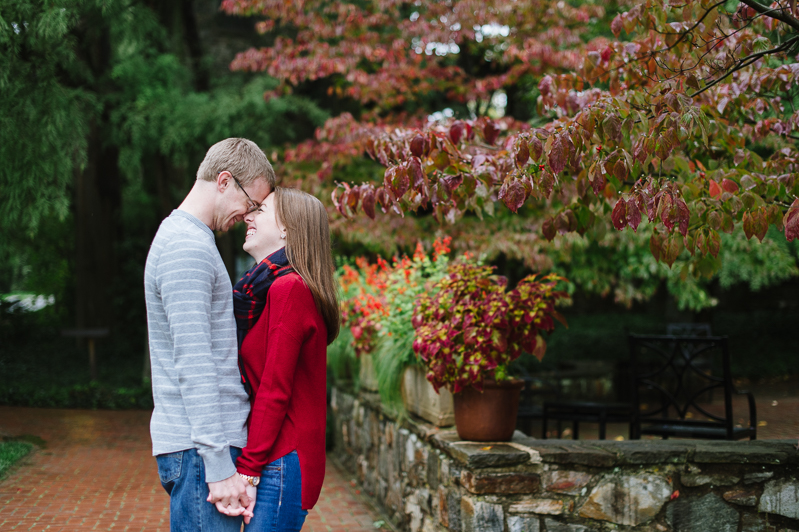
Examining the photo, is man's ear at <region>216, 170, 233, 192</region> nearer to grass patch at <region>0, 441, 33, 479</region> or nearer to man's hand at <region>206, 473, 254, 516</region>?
man's hand at <region>206, 473, 254, 516</region>

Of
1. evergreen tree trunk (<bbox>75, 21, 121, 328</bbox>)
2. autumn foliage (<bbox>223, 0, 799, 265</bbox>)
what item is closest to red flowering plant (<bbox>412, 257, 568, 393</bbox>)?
autumn foliage (<bbox>223, 0, 799, 265</bbox>)

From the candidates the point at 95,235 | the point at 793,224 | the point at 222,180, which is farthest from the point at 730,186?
the point at 95,235

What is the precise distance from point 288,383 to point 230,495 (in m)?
0.35

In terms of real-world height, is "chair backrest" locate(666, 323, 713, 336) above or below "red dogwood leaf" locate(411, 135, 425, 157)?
below

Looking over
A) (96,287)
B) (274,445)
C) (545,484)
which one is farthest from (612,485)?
(96,287)

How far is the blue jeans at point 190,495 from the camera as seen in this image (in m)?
1.83

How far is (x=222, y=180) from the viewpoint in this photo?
6.56 ft

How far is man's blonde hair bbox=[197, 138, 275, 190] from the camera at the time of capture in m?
2.00

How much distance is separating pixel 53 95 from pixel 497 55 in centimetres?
477

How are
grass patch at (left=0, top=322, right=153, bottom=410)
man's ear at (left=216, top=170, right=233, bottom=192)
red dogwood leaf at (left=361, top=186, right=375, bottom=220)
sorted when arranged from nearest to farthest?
man's ear at (left=216, top=170, right=233, bottom=192) → red dogwood leaf at (left=361, top=186, right=375, bottom=220) → grass patch at (left=0, top=322, right=153, bottom=410)

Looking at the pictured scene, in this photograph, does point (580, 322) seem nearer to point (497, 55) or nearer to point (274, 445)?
point (497, 55)

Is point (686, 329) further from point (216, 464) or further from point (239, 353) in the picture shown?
point (216, 464)

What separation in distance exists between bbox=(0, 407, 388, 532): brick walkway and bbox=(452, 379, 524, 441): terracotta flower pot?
64.5 inches

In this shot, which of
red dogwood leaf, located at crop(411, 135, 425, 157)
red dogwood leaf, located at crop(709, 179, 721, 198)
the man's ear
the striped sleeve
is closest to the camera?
the striped sleeve
